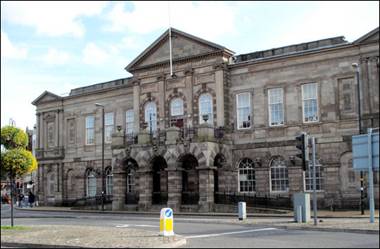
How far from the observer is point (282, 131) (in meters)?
38.4

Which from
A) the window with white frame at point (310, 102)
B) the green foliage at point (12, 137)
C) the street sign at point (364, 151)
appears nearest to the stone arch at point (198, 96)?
the window with white frame at point (310, 102)

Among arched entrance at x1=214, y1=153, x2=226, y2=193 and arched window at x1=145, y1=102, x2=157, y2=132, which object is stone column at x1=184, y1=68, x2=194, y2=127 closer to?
arched window at x1=145, y1=102, x2=157, y2=132

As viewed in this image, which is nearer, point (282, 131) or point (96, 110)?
point (282, 131)

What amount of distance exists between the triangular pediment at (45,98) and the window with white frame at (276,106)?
958 inches

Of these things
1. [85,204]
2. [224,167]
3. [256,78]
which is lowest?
[85,204]

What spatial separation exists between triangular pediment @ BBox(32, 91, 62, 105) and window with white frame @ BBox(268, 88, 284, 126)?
2433 cm

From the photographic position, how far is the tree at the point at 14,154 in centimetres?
2261

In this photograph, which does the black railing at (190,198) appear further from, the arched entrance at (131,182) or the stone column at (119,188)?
the arched entrance at (131,182)

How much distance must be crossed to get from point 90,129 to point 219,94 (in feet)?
53.2

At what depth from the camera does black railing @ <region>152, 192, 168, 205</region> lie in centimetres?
4181

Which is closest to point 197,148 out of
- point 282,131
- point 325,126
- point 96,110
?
point 282,131

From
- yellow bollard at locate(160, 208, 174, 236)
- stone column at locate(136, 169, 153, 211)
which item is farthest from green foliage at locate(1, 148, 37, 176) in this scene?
stone column at locate(136, 169, 153, 211)

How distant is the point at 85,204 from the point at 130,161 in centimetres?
819

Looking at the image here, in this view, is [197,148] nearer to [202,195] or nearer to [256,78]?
[202,195]
